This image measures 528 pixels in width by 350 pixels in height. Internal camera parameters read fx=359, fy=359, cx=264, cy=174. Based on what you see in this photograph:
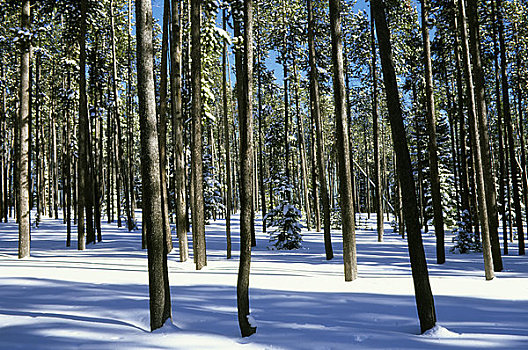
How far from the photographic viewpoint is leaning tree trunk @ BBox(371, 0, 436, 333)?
191 inches

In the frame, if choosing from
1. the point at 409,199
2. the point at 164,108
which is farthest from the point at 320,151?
the point at 409,199

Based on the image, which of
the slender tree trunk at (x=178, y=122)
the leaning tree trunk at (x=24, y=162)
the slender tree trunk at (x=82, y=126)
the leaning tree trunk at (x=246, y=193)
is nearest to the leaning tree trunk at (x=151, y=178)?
the leaning tree trunk at (x=246, y=193)

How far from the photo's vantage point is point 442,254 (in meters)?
11.8

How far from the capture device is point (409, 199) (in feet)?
16.2

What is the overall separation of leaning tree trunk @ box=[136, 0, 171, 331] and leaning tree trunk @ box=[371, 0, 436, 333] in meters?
3.22

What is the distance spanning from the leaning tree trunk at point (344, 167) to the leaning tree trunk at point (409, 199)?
336cm

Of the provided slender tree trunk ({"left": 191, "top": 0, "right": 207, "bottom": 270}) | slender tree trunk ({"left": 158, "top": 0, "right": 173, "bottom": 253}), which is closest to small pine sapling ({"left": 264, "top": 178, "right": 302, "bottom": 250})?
slender tree trunk ({"left": 158, "top": 0, "right": 173, "bottom": 253})

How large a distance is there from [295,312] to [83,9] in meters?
14.7

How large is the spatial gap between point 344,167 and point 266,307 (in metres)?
3.96

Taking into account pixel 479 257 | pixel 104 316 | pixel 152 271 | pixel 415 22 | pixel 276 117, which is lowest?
pixel 479 257

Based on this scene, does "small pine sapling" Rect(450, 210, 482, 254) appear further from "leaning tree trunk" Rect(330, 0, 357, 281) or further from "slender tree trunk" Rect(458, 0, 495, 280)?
"leaning tree trunk" Rect(330, 0, 357, 281)

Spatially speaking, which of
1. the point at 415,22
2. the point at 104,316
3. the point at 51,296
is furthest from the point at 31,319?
the point at 415,22

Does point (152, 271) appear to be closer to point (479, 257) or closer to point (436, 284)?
point (436, 284)

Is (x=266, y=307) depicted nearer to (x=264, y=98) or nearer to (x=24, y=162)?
(x=24, y=162)
